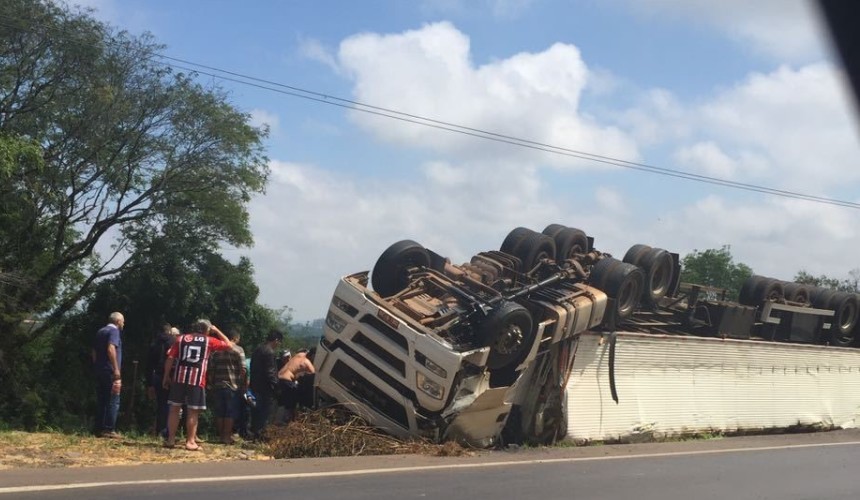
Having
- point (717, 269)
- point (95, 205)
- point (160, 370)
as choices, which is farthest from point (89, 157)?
point (717, 269)

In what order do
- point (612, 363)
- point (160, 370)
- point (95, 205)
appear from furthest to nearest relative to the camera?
point (95, 205), point (612, 363), point (160, 370)

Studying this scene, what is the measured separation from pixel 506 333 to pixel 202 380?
3.51 metres

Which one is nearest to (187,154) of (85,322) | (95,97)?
(95,97)

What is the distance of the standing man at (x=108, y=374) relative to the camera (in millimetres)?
10156

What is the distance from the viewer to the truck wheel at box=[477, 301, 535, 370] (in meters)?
10.3

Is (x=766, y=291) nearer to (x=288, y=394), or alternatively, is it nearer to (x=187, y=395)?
(x=288, y=394)

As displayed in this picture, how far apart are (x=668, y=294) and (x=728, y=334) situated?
1.57 meters

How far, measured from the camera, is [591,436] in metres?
12.6

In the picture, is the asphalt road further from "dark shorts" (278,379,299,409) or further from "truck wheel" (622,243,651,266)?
"truck wheel" (622,243,651,266)

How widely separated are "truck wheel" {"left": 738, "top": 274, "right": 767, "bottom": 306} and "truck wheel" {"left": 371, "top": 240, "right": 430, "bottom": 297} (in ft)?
25.2

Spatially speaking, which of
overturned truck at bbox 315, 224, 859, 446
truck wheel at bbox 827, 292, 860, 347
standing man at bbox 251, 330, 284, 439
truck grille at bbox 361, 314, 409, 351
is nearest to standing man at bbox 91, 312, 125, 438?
standing man at bbox 251, 330, 284, 439

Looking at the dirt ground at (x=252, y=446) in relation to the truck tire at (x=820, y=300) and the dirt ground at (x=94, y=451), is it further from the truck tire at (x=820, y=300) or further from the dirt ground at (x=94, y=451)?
the truck tire at (x=820, y=300)

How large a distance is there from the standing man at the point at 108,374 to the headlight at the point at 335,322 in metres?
2.47

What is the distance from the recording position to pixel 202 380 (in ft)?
31.9
